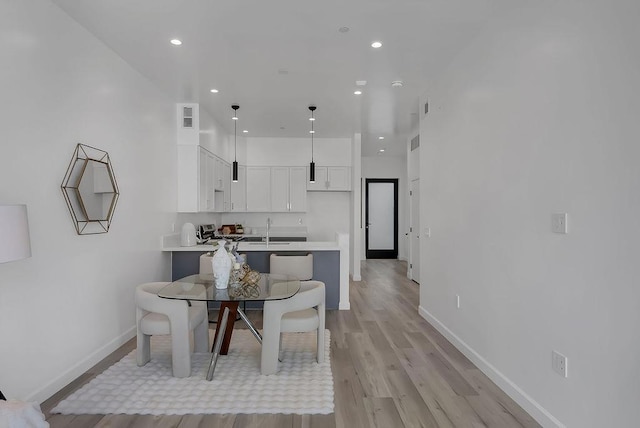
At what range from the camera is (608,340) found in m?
1.82

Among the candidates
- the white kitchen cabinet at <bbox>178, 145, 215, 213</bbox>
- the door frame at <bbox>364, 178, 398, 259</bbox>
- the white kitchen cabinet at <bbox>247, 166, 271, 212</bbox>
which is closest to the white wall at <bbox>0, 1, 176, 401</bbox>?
the white kitchen cabinet at <bbox>178, 145, 215, 213</bbox>

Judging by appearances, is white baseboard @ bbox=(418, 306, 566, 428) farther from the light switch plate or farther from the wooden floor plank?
the light switch plate

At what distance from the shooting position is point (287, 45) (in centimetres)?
335

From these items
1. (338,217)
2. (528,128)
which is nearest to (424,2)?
(528,128)

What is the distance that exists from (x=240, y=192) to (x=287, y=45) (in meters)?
4.21

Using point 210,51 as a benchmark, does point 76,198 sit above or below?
below

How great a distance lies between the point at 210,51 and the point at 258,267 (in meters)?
2.72

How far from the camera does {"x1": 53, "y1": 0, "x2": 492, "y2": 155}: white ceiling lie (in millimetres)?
2768

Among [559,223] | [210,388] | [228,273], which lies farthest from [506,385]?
[228,273]

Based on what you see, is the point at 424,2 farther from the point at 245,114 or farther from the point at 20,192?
the point at 245,114

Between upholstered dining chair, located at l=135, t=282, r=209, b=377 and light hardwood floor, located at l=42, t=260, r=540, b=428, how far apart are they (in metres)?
0.39

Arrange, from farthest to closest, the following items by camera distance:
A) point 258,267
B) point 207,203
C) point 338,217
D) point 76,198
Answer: point 338,217
point 207,203
point 258,267
point 76,198

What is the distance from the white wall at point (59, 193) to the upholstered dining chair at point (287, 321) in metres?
1.46

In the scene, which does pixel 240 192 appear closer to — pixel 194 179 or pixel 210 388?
pixel 194 179
